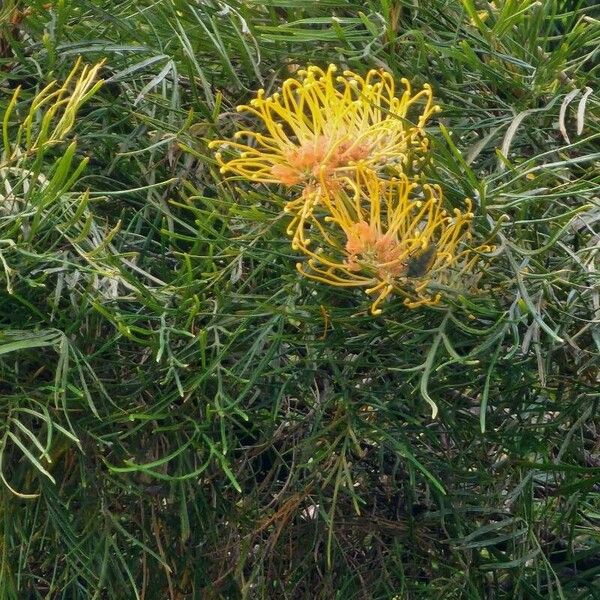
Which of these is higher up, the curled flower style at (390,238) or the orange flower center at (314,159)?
the orange flower center at (314,159)

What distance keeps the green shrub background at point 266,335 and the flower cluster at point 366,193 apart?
0.14ft

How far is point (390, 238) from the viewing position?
100 cm

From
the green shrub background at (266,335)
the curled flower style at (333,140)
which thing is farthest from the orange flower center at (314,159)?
the green shrub background at (266,335)

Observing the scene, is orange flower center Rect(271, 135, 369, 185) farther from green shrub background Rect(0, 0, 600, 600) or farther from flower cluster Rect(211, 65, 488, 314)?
green shrub background Rect(0, 0, 600, 600)

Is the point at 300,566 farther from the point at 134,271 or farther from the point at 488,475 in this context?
the point at 134,271

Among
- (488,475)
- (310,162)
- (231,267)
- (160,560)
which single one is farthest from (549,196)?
(160,560)

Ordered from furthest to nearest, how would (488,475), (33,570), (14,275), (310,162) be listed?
(33,570) → (488,475) → (14,275) → (310,162)

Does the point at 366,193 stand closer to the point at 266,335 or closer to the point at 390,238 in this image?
the point at 390,238

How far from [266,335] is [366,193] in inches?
9.4

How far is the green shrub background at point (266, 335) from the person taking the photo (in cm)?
115

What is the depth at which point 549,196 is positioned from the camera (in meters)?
1.04

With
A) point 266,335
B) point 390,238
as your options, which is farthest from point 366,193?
point 266,335

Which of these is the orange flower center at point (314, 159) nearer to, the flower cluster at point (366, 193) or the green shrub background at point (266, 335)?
the flower cluster at point (366, 193)

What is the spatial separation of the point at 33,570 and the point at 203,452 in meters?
0.38
